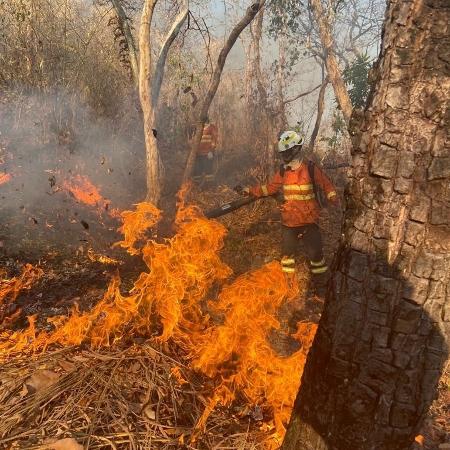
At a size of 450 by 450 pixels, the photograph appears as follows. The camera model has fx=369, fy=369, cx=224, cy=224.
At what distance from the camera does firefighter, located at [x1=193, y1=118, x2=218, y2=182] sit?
1070 cm

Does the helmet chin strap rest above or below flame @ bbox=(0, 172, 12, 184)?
above

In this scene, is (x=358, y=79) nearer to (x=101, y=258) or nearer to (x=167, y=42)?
(x=167, y=42)

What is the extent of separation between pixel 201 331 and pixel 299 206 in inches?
100

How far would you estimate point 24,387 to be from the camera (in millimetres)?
2709

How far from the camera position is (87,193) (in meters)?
8.83

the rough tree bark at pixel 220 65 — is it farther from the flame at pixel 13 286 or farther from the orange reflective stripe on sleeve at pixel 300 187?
the flame at pixel 13 286

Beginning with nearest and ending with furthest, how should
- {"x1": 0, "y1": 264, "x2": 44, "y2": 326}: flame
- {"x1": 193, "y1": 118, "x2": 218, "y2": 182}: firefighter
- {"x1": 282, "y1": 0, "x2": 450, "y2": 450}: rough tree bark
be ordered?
{"x1": 282, "y1": 0, "x2": 450, "y2": 450}: rough tree bark
{"x1": 0, "y1": 264, "x2": 44, "y2": 326}: flame
{"x1": 193, "y1": 118, "x2": 218, "y2": 182}: firefighter

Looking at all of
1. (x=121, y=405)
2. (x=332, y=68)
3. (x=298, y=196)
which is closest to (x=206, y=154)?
(x=332, y=68)

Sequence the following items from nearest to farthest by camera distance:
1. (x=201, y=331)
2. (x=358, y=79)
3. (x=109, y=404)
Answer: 1. (x=109, y=404)
2. (x=201, y=331)
3. (x=358, y=79)

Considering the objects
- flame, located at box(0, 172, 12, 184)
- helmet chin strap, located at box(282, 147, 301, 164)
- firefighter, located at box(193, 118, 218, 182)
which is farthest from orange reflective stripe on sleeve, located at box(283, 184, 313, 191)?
flame, located at box(0, 172, 12, 184)

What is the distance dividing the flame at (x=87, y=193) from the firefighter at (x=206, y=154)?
291 centimetres

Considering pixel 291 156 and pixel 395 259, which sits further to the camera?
pixel 291 156

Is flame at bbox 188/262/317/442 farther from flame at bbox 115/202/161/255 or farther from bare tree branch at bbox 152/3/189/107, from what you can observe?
bare tree branch at bbox 152/3/189/107

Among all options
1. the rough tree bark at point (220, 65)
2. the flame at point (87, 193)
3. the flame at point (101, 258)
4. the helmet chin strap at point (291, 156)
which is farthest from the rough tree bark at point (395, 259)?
the flame at point (87, 193)
